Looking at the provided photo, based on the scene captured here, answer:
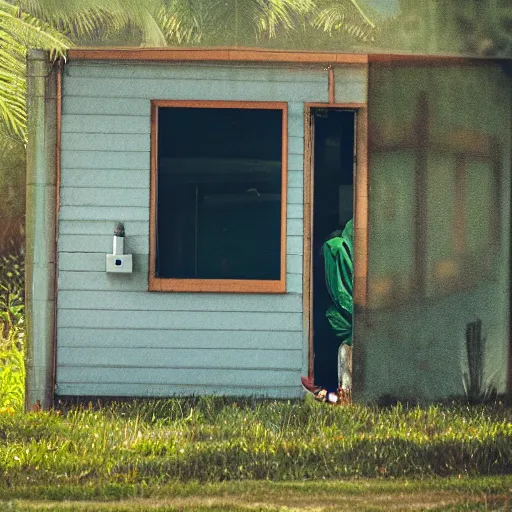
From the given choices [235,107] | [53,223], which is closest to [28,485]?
[53,223]

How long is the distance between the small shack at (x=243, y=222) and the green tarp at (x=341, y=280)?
57cm

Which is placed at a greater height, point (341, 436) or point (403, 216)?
point (403, 216)

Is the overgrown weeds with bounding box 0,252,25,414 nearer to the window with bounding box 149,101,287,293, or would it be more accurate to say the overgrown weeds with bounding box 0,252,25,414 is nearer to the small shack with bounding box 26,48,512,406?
the small shack with bounding box 26,48,512,406

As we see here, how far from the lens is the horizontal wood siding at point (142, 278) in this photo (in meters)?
11.4

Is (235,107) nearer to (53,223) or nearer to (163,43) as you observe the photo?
(163,43)

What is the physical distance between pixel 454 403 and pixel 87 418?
10.5 feet

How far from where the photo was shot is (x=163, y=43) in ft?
37.3

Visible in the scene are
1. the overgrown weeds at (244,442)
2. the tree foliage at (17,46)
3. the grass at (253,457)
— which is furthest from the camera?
the tree foliage at (17,46)

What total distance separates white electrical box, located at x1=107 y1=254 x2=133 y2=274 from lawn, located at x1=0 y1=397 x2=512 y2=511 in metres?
1.17

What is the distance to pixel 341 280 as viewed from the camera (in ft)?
39.8

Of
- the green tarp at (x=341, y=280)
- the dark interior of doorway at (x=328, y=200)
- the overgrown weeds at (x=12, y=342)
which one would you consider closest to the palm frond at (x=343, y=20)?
the dark interior of doorway at (x=328, y=200)

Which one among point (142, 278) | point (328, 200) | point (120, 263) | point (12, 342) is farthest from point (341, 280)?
point (12, 342)

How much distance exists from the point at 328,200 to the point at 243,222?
1217 mm

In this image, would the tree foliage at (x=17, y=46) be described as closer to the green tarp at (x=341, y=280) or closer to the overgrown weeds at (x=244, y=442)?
the overgrown weeds at (x=244, y=442)
